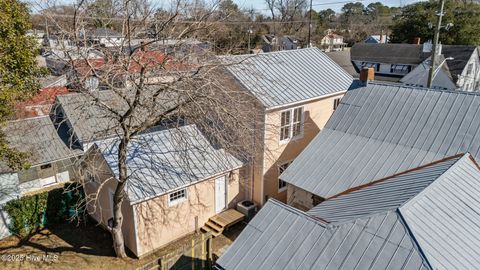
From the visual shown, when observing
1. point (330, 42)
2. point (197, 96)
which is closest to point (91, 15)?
point (197, 96)

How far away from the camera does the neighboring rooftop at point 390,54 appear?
1617 inches

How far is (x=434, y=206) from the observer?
8453 millimetres

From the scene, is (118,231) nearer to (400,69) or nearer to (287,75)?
(287,75)

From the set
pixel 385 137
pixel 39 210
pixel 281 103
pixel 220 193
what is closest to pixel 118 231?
pixel 220 193

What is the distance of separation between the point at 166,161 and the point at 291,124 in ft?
20.4

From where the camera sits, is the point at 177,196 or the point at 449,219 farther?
the point at 177,196

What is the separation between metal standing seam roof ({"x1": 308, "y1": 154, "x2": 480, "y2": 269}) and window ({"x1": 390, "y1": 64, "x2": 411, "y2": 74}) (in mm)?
34843

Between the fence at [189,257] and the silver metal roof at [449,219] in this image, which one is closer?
the silver metal roof at [449,219]

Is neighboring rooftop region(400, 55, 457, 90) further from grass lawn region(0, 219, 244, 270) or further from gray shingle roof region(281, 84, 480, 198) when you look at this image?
grass lawn region(0, 219, 244, 270)

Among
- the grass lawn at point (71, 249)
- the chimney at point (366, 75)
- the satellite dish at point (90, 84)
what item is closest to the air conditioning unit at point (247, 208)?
the grass lawn at point (71, 249)

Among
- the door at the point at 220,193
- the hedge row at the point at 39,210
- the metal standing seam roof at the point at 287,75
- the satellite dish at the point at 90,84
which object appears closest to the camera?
the satellite dish at the point at 90,84

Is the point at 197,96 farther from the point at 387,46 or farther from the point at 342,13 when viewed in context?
the point at 342,13

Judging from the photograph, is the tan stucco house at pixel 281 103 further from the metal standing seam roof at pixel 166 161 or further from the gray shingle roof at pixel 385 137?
the gray shingle roof at pixel 385 137

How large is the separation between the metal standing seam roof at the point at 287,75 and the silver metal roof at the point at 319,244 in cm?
668
